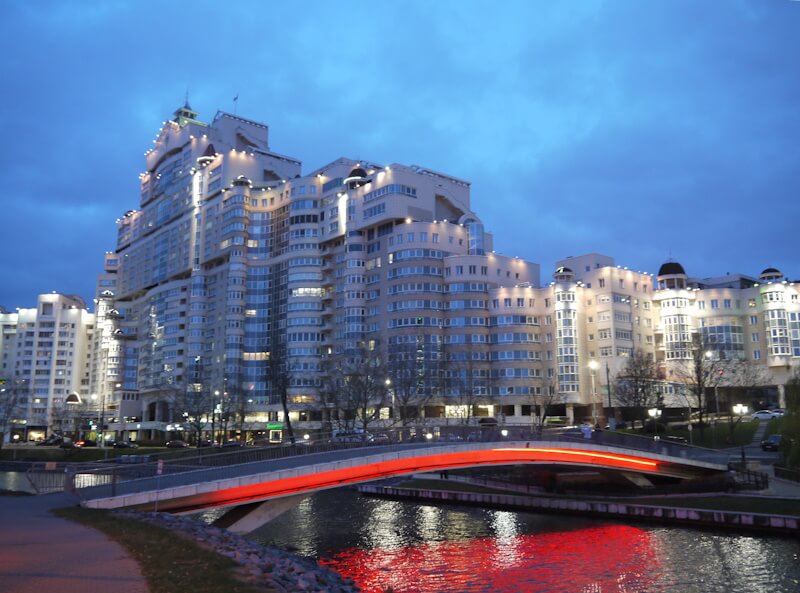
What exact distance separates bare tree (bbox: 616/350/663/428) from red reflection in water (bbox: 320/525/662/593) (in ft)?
189

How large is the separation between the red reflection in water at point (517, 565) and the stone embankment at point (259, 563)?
27.5 ft

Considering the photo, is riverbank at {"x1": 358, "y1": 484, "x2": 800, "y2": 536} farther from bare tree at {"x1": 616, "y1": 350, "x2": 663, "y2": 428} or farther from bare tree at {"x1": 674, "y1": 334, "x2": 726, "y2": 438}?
bare tree at {"x1": 616, "y1": 350, "x2": 663, "y2": 428}

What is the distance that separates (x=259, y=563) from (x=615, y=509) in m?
39.0

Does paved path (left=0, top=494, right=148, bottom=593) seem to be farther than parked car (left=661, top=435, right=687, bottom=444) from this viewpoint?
No

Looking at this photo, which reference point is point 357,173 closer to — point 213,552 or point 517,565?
point 517,565

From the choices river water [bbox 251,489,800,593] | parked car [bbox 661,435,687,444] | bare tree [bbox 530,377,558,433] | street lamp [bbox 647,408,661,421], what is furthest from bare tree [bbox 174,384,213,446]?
parked car [bbox 661,435,687,444]

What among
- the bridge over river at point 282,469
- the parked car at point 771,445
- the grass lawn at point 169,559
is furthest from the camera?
the parked car at point 771,445

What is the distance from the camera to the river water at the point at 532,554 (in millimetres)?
35625

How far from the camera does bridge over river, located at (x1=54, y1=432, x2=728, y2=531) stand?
37.4 m

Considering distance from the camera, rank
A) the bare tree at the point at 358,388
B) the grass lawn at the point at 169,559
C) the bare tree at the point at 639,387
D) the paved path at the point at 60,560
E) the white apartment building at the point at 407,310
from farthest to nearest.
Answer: the white apartment building at the point at 407,310, the bare tree at the point at 639,387, the bare tree at the point at 358,388, the grass lawn at the point at 169,559, the paved path at the point at 60,560

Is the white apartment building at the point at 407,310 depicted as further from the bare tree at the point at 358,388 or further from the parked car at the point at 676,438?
the parked car at the point at 676,438

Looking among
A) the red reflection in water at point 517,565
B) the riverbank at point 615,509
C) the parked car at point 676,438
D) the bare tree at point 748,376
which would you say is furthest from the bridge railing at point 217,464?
the bare tree at point 748,376

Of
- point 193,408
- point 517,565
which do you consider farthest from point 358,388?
point 517,565

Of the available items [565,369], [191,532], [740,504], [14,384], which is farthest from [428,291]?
[14,384]
